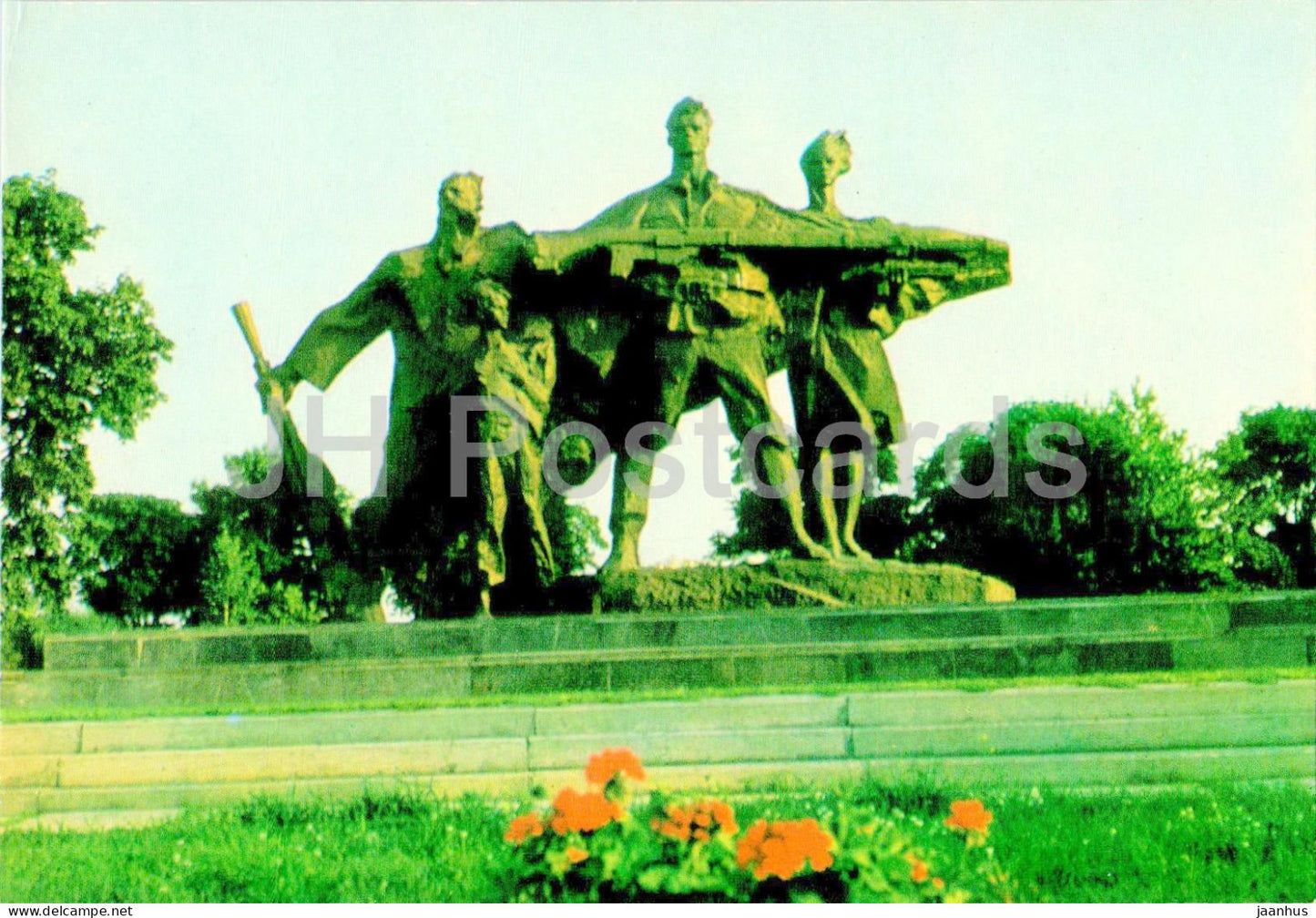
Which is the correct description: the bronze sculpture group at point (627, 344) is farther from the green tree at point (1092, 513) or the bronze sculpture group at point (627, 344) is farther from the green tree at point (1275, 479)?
the green tree at point (1275, 479)

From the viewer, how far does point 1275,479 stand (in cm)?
3259

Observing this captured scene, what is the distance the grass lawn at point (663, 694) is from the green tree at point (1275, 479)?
24337mm

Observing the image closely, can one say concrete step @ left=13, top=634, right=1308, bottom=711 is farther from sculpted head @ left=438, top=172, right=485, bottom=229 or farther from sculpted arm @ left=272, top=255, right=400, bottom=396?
sculpted head @ left=438, top=172, right=485, bottom=229

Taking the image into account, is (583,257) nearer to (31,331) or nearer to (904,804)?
(904,804)

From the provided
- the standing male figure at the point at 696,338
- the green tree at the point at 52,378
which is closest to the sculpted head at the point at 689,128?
the standing male figure at the point at 696,338

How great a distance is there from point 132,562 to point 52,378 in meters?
2.79

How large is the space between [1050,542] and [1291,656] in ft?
65.6

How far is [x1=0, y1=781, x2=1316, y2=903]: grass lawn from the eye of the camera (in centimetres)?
561

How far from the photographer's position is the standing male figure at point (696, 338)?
39.3 feet

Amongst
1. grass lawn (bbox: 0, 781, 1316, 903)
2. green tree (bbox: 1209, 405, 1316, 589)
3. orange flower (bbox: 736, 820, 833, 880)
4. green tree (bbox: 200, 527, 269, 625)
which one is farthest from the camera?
green tree (bbox: 1209, 405, 1316, 589)

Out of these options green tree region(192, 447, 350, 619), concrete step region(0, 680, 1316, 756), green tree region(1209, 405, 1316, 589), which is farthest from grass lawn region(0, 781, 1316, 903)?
green tree region(1209, 405, 1316, 589)

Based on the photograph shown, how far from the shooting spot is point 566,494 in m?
12.6

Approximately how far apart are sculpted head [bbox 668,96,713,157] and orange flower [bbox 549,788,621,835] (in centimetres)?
896

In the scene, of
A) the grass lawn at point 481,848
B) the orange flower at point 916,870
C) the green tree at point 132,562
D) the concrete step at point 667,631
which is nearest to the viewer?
the orange flower at point 916,870
